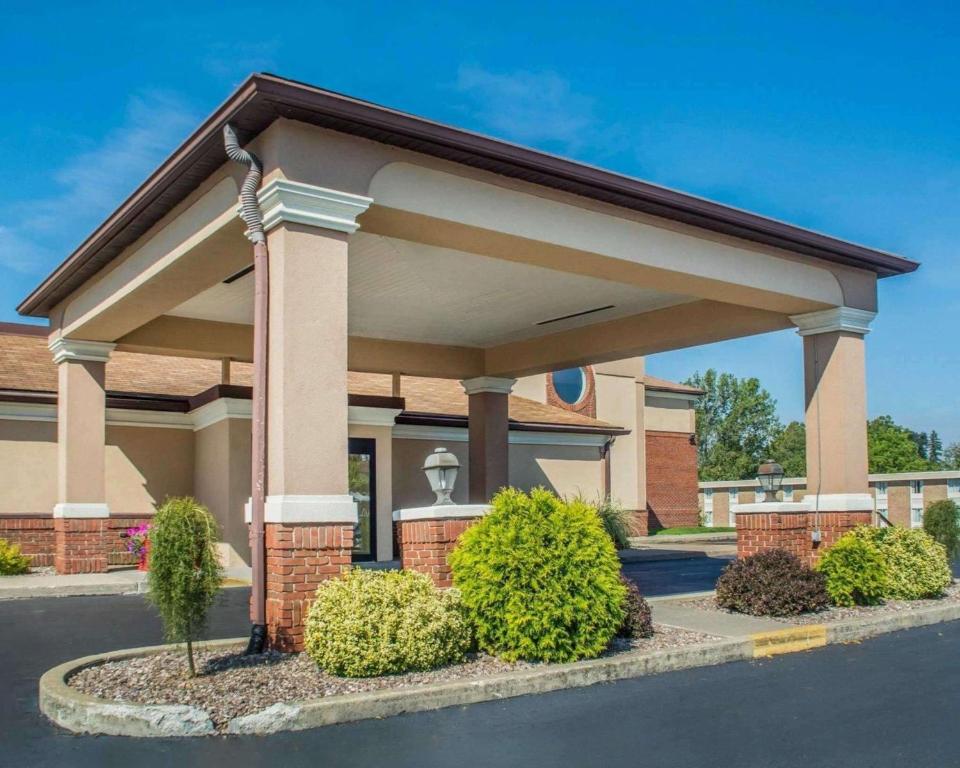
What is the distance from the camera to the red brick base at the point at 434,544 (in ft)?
33.3

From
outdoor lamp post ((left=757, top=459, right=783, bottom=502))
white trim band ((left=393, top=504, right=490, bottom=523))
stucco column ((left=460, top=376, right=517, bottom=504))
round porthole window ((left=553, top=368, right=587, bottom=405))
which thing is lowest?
white trim band ((left=393, top=504, right=490, bottom=523))

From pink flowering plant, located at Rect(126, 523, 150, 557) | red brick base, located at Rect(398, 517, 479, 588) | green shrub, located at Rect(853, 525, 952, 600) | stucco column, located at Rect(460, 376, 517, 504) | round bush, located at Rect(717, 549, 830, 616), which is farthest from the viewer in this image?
stucco column, located at Rect(460, 376, 517, 504)

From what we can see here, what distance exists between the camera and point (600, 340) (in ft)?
61.9

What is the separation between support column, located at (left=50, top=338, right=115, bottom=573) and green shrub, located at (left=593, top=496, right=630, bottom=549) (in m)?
12.7

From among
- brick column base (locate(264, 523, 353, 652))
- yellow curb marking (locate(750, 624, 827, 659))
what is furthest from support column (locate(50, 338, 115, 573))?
yellow curb marking (locate(750, 624, 827, 659))

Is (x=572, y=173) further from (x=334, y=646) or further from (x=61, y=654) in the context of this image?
(x=61, y=654)

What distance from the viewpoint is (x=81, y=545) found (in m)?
17.0

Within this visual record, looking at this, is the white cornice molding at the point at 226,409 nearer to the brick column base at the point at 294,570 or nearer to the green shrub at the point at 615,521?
the brick column base at the point at 294,570

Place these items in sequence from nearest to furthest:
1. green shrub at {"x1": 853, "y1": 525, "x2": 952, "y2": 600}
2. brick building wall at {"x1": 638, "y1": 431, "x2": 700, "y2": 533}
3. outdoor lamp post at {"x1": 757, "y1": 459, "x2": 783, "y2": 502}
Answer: green shrub at {"x1": 853, "y1": 525, "x2": 952, "y2": 600}
outdoor lamp post at {"x1": 757, "y1": 459, "x2": 783, "y2": 502}
brick building wall at {"x1": 638, "y1": 431, "x2": 700, "y2": 533}

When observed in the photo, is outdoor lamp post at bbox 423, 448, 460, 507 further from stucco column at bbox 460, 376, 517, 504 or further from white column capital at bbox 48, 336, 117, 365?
stucco column at bbox 460, 376, 517, 504

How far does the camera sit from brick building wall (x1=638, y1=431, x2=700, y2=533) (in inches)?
1412

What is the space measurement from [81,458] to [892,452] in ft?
269

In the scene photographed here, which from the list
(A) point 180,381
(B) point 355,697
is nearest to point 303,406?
(B) point 355,697

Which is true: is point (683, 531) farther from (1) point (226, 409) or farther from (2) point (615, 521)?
(1) point (226, 409)
